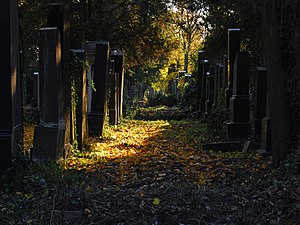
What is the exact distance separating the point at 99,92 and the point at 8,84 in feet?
27.5

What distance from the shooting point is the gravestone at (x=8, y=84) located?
235 inches

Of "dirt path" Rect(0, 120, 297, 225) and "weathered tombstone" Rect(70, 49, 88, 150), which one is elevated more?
"weathered tombstone" Rect(70, 49, 88, 150)

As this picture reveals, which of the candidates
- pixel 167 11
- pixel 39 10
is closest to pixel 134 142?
pixel 39 10

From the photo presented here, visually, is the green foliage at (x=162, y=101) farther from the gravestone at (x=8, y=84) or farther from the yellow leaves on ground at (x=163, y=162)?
the gravestone at (x=8, y=84)

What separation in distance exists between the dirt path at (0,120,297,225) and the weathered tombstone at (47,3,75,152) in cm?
86

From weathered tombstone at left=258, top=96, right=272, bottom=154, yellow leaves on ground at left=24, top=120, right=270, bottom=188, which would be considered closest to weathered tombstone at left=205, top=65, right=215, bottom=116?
yellow leaves on ground at left=24, top=120, right=270, bottom=188

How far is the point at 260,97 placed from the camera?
10.5m

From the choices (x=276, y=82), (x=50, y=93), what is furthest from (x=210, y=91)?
(x=276, y=82)

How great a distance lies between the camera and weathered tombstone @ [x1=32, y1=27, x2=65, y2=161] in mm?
7891

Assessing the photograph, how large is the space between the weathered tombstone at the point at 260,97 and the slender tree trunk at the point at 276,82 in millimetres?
3579

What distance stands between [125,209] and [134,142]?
363 inches

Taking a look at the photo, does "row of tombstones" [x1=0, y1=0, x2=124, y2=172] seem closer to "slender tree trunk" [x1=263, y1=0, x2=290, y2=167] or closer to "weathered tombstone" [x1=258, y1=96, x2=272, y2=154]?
"slender tree trunk" [x1=263, y1=0, x2=290, y2=167]

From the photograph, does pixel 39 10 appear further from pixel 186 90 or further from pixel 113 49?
pixel 186 90

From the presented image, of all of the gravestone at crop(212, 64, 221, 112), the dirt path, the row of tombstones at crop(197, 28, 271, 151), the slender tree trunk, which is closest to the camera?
the dirt path
